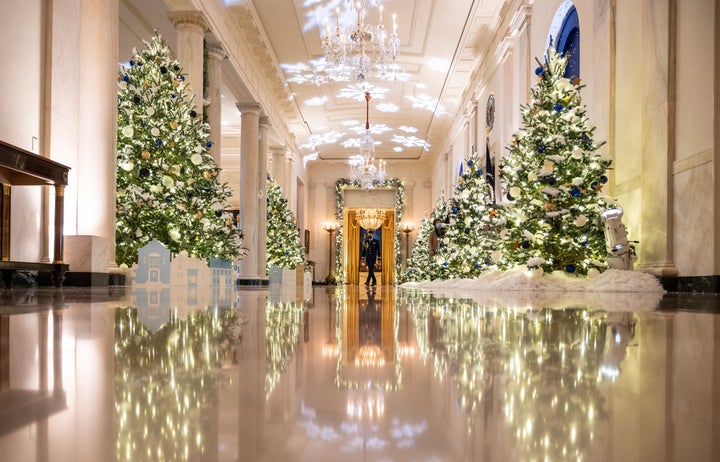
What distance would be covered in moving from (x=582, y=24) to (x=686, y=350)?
824cm

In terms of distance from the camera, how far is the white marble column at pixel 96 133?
20.8 feet

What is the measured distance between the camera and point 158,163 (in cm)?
781

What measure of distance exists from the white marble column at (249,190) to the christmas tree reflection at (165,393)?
42.9ft

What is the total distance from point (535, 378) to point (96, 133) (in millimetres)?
6722

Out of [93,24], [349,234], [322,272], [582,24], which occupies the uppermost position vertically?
[582,24]

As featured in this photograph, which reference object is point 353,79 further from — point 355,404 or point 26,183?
point 355,404

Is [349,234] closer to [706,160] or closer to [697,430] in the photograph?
[706,160]

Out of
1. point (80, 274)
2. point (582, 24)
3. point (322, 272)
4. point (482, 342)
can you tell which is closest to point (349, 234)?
point (322, 272)

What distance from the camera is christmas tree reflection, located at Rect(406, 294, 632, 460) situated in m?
0.36

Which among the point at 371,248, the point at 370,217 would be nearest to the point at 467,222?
the point at 370,217

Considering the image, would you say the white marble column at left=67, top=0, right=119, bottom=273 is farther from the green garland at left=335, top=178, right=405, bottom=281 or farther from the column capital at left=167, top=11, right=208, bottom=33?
the green garland at left=335, top=178, right=405, bottom=281

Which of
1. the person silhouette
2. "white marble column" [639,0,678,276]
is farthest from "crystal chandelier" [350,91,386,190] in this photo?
"white marble column" [639,0,678,276]

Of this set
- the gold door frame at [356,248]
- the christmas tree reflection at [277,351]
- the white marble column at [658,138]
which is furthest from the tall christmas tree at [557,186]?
the gold door frame at [356,248]

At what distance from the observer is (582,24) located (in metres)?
8.14
